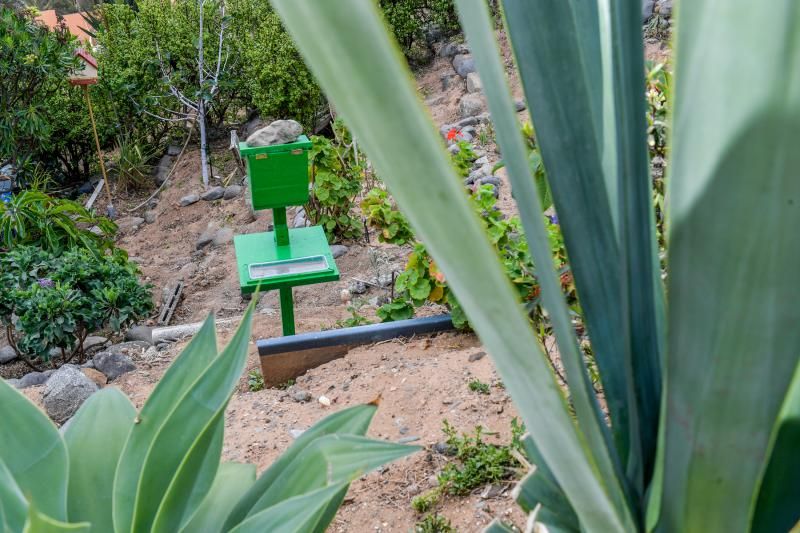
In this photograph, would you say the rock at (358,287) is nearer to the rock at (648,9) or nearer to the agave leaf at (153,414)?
the agave leaf at (153,414)

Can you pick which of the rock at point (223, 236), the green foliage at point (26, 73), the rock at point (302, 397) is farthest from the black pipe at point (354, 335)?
the green foliage at point (26, 73)

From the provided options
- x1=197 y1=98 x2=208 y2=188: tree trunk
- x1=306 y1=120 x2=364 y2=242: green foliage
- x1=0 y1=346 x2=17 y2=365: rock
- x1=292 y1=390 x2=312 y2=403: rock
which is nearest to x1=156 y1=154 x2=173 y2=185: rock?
x1=197 y1=98 x2=208 y2=188: tree trunk

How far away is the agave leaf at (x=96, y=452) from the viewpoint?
1.14 metres

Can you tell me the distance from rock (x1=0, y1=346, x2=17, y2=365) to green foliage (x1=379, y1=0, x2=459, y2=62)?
19.0 ft

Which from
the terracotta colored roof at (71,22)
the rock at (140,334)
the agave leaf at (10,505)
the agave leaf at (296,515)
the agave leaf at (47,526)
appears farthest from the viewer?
the terracotta colored roof at (71,22)

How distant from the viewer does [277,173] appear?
3660 mm

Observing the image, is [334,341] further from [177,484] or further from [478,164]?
[478,164]

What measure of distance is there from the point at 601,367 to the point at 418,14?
32.6ft

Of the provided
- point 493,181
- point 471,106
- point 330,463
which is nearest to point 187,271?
point 493,181

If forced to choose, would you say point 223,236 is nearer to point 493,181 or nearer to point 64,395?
point 493,181

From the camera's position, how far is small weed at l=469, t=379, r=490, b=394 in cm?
244

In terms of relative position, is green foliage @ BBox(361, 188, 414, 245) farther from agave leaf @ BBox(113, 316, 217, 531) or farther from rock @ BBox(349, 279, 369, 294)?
agave leaf @ BBox(113, 316, 217, 531)

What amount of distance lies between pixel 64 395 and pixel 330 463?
2596 mm

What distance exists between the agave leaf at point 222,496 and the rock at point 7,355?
4.11 meters
